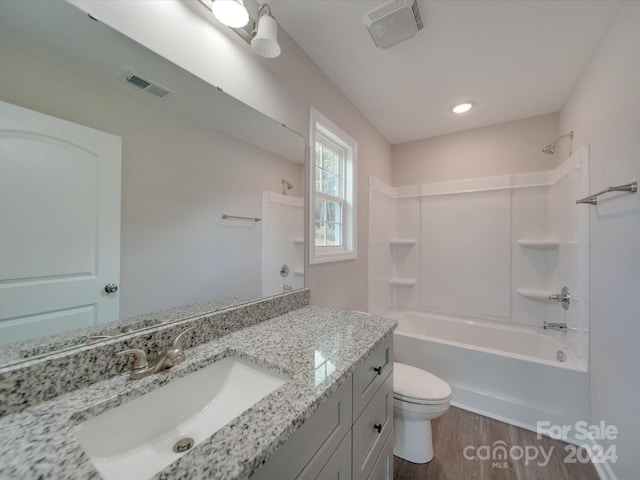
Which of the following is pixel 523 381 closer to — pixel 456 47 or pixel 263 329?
pixel 263 329

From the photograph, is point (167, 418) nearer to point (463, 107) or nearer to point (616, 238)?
point (616, 238)

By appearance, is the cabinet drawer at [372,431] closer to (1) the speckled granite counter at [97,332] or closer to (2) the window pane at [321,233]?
(1) the speckled granite counter at [97,332]

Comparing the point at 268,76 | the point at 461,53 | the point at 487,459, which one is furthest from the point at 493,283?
the point at 268,76

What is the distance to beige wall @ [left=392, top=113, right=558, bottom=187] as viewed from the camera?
2.39 m

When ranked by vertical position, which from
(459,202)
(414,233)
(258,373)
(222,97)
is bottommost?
(258,373)

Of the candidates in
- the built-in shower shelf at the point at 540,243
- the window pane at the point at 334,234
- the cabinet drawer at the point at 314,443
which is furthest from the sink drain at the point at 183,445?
the built-in shower shelf at the point at 540,243

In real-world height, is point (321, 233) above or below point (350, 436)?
above

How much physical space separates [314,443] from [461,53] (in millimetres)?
2203

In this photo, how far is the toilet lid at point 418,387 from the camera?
1.41 metres

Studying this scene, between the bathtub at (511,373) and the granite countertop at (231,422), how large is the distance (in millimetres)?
1360

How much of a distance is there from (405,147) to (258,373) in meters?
3.02

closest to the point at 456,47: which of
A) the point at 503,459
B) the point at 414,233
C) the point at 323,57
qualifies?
the point at 323,57

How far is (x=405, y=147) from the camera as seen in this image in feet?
10.0

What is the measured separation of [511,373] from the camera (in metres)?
1.83
